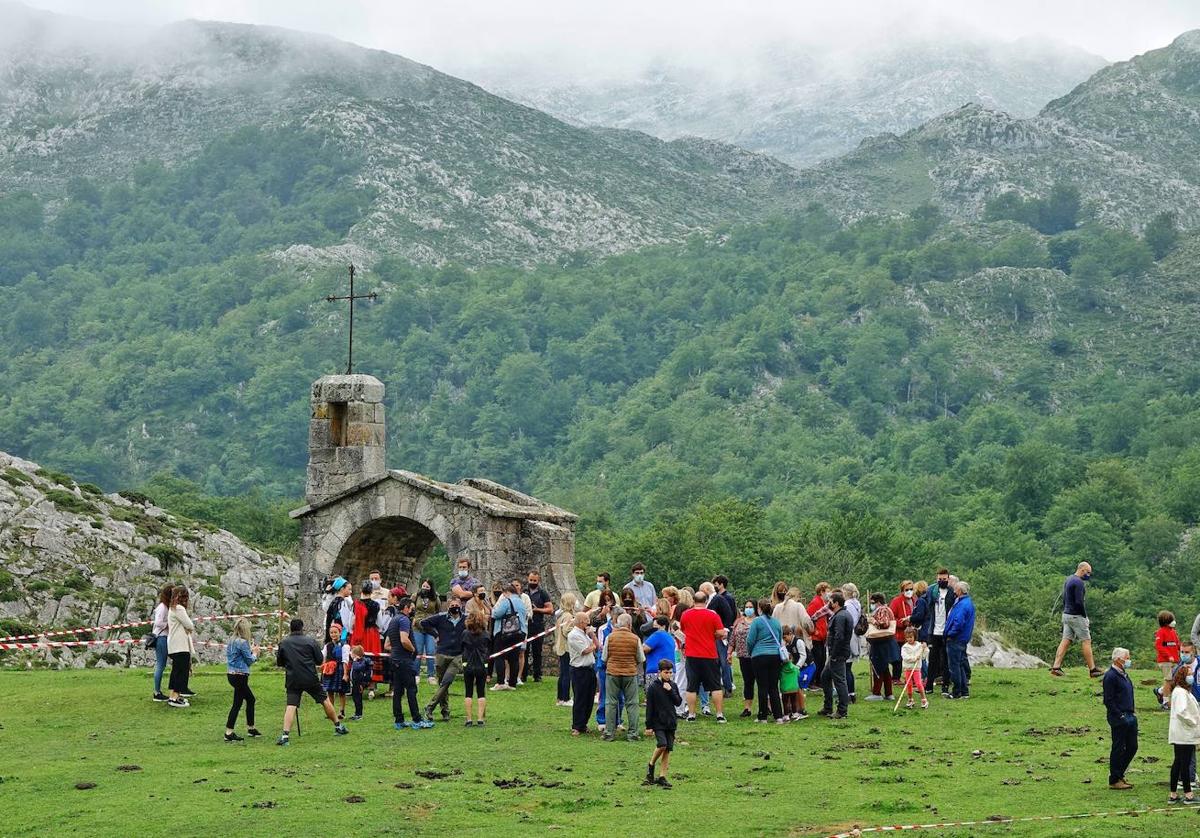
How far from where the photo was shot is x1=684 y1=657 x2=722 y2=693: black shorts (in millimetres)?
22578

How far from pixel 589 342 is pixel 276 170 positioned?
41945mm

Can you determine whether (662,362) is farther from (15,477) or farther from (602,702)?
(602,702)

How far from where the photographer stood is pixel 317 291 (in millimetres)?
142750

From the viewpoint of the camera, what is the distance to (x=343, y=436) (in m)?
31.5

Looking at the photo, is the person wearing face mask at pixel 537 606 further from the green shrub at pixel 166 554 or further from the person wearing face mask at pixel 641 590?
the green shrub at pixel 166 554

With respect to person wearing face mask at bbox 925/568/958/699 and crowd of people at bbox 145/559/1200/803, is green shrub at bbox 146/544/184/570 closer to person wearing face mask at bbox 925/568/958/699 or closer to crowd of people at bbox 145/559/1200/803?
crowd of people at bbox 145/559/1200/803

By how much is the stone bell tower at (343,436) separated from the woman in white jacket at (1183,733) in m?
16.9

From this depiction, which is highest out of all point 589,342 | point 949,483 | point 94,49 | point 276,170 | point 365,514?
point 94,49

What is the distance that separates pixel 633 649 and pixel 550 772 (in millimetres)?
2263

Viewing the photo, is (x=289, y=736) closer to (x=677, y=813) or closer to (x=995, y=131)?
(x=677, y=813)

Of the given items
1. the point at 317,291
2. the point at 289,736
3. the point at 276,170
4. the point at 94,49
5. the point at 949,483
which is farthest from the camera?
the point at 94,49

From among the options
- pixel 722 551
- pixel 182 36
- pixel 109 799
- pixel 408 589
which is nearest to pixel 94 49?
pixel 182 36

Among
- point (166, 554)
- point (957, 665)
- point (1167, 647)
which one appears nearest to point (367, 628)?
point (957, 665)

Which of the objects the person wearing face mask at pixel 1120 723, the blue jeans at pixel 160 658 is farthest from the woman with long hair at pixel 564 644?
the person wearing face mask at pixel 1120 723
